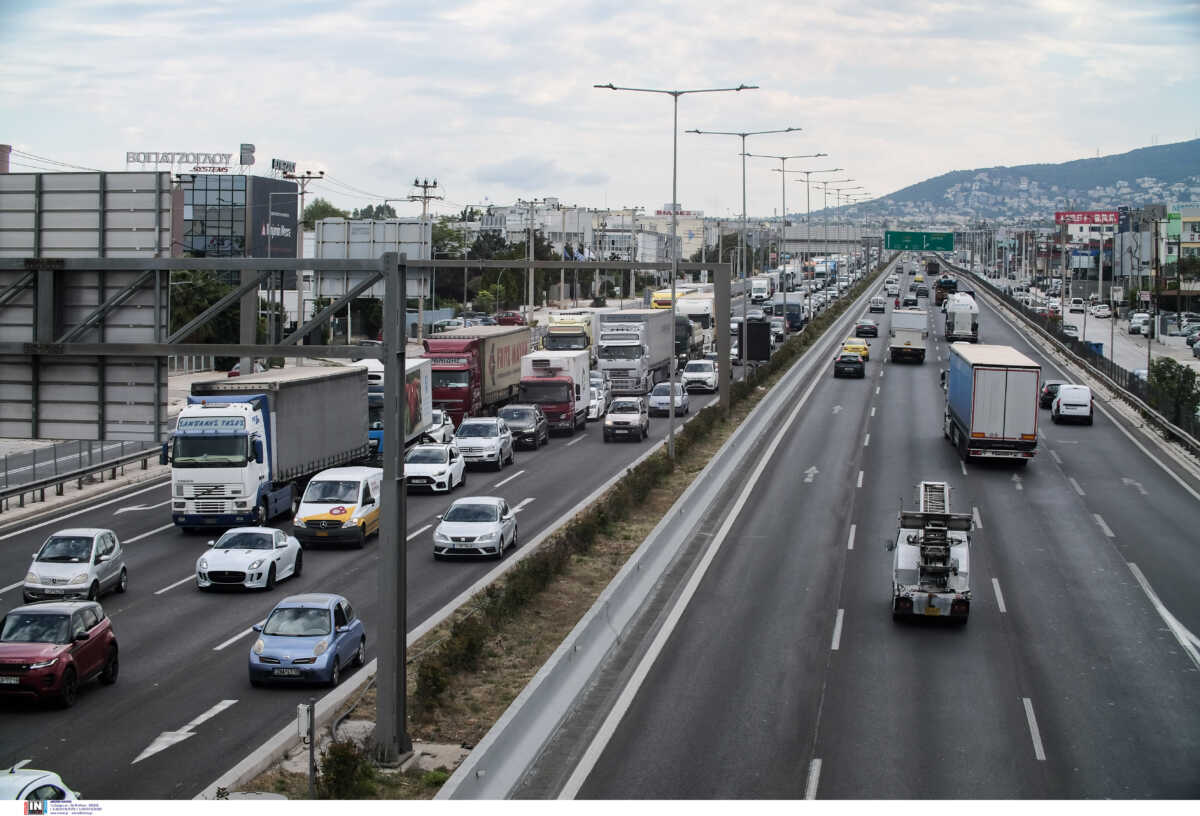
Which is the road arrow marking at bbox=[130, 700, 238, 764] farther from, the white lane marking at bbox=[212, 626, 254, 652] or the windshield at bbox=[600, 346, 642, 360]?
the windshield at bbox=[600, 346, 642, 360]

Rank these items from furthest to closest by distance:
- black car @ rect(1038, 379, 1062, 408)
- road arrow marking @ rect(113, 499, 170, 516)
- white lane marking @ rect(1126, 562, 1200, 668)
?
black car @ rect(1038, 379, 1062, 408) < road arrow marking @ rect(113, 499, 170, 516) < white lane marking @ rect(1126, 562, 1200, 668)

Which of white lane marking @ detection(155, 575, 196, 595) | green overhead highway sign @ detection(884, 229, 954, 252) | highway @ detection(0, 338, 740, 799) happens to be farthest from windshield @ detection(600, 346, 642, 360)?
green overhead highway sign @ detection(884, 229, 954, 252)

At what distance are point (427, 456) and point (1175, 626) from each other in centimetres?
2424

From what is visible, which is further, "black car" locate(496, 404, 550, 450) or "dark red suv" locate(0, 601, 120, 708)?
"black car" locate(496, 404, 550, 450)

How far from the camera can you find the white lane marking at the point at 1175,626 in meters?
23.3

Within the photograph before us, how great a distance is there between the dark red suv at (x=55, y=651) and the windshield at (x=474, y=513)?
10925 mm

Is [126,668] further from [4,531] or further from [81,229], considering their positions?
[4,531]

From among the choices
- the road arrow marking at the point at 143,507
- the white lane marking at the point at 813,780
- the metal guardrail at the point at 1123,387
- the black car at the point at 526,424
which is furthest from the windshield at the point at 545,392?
the white lane marking at the point at 813,780

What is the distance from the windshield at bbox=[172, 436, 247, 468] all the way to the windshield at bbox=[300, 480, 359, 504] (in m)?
1.98

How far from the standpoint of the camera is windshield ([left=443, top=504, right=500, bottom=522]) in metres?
32.3

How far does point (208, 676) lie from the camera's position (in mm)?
22562

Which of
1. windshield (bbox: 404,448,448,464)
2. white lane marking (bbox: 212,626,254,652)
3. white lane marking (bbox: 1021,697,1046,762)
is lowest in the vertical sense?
white lane marking (bbox: 212,626,254,652)

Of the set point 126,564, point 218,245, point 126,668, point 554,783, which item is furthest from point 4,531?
point 218,245

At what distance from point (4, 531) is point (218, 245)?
67686 millimetres
